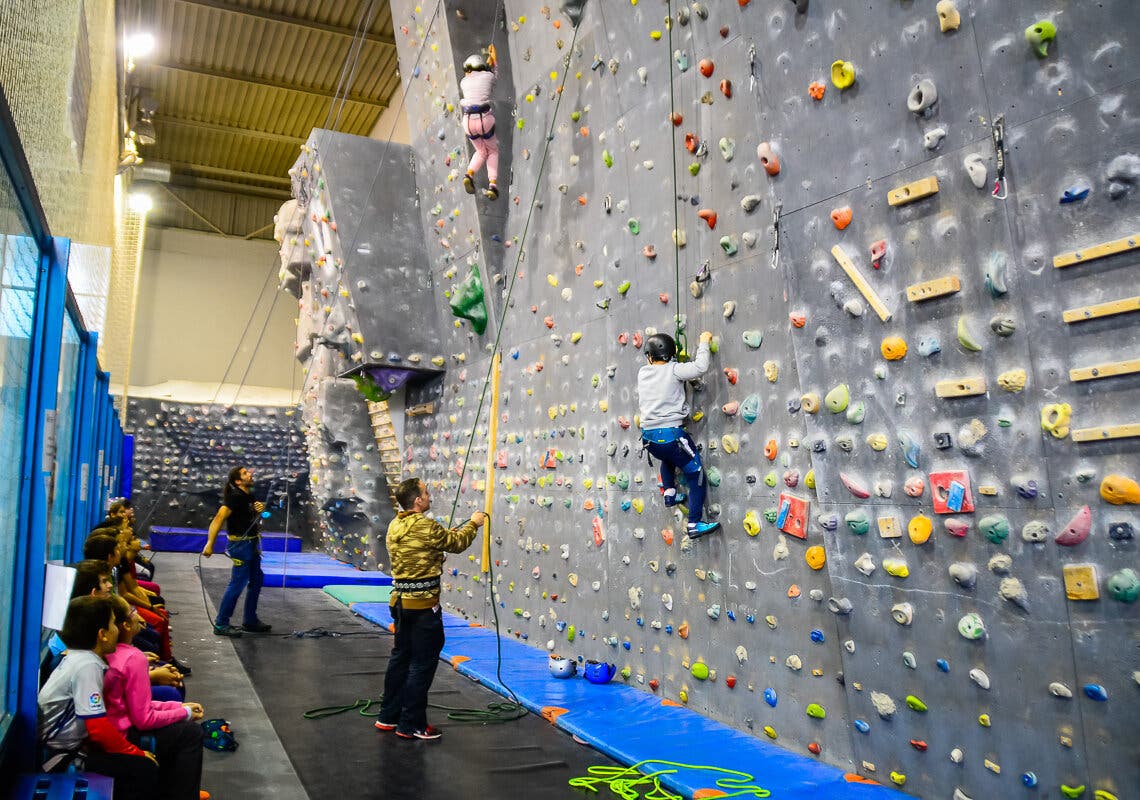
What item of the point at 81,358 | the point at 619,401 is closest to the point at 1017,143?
the point at 619,401

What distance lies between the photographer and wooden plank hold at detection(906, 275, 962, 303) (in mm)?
2891

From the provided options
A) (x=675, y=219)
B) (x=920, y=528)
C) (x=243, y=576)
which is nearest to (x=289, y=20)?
(x=243, y=576)

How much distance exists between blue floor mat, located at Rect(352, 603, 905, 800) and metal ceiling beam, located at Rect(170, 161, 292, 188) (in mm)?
14343

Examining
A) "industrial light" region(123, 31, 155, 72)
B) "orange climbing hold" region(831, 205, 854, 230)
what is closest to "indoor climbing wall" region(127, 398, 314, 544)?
"industrial light" region(123, 31, 155, 72)

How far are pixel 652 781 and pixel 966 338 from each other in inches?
77.5

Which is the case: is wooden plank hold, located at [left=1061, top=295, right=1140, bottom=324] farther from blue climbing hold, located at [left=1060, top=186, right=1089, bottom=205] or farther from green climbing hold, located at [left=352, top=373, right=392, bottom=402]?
green climbing hold, located at [left=352, top=373, right=392, bottom=402]

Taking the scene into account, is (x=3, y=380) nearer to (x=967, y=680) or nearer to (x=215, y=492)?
(x=967, y=680)

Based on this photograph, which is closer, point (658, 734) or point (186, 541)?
point (658, 734)

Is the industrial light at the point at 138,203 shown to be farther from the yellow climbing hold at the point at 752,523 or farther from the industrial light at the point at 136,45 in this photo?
the yellow climbing hold at the point at 752,523

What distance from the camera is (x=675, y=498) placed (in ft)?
14.3

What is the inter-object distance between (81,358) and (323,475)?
21.0 ft

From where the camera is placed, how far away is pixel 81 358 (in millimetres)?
4797

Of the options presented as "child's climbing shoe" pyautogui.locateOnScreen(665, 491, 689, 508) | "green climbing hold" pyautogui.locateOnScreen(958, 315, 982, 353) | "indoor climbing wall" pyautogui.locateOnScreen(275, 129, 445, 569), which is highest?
"indoor climbing wall" pyautogui.locateOnScreen(275, 129, 445, 569)

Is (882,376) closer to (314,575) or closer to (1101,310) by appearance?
(1101,310)
